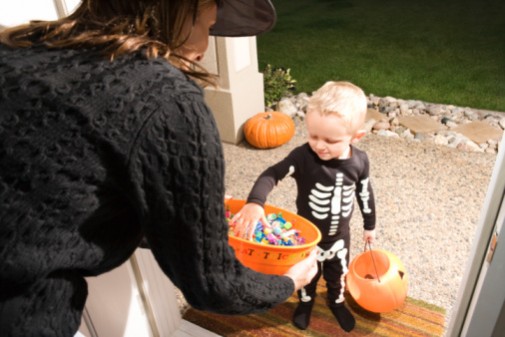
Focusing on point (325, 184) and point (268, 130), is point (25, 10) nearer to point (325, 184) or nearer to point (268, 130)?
point (325, 184)

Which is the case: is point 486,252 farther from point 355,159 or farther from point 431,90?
point 431,90

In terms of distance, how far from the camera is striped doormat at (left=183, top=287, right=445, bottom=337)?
244 cm

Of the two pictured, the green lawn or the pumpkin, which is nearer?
the pumpkin

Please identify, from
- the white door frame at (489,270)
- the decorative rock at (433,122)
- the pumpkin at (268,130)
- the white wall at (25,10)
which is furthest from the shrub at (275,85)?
the white door frame at (489,270)

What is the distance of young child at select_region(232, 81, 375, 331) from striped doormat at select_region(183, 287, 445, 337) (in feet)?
0.37

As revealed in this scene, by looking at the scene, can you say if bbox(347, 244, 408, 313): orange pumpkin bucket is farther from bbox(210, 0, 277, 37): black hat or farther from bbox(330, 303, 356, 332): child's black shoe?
bbox(210, 0, 277, 37): black hat

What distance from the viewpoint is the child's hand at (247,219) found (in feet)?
6.18

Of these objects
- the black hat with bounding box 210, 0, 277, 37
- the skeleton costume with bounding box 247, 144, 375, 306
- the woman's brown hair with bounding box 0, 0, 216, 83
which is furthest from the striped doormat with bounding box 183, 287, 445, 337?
the woman's brown hair with bounding box 0, 0, 216, 83

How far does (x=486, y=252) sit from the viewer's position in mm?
1319

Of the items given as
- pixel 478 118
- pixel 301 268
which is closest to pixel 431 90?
pixel 478 118

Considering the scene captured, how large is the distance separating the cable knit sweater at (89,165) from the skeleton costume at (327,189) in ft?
3.53

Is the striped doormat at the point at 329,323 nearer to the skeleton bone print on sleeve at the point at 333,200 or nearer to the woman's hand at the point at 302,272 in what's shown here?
the skeleton bone print on sleeve at the point at 333,200

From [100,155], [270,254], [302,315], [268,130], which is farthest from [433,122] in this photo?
[100,155]

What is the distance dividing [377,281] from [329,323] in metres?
0.41
